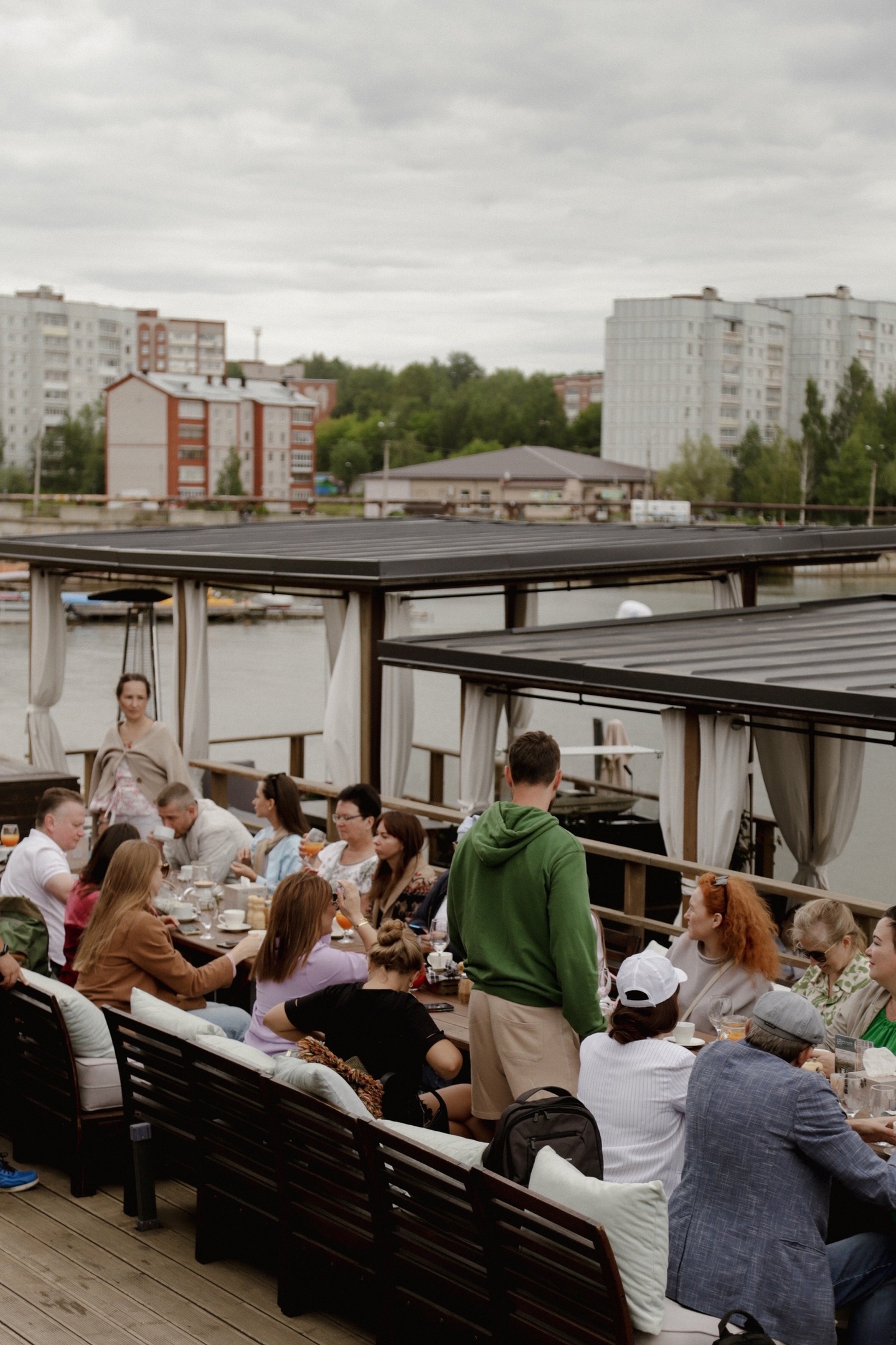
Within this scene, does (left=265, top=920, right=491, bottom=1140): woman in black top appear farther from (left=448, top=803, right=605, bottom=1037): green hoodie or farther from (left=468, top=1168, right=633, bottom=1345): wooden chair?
(left=468, top=1168, right=633, bottom=1345): wooden chair

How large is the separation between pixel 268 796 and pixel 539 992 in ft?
11.0

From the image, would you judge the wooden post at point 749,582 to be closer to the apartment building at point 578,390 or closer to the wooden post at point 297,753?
the wooden post at point 297,753

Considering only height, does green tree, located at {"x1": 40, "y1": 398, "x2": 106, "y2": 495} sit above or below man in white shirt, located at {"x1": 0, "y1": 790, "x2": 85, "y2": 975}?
above

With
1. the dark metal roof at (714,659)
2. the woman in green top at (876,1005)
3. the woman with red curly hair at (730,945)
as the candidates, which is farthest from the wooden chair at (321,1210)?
the dark metal roof at (714,659)

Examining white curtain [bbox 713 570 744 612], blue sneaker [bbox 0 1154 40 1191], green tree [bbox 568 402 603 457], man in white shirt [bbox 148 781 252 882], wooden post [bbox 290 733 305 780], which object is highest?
green tree [bbox 568 402 603 457]

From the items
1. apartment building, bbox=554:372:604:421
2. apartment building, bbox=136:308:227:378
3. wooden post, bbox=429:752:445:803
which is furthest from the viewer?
apartment building, bbox=554:372:604:421

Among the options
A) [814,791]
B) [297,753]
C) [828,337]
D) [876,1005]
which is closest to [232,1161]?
[876,1005]

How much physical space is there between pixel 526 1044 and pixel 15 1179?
6.30 ft

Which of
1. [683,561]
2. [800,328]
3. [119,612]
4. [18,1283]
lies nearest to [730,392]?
[800,328]

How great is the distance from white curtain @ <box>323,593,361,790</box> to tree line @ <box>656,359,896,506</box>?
102 meters

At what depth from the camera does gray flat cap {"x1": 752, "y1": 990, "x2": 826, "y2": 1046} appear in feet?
11.2

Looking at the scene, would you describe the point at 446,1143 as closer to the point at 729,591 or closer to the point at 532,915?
the point at 532,915

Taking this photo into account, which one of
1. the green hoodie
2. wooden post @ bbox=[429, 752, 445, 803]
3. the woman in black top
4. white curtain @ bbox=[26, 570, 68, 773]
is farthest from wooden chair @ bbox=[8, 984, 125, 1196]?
wooden post @ bbox=[429, 752, 445, 803]

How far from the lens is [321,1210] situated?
13.5ft
